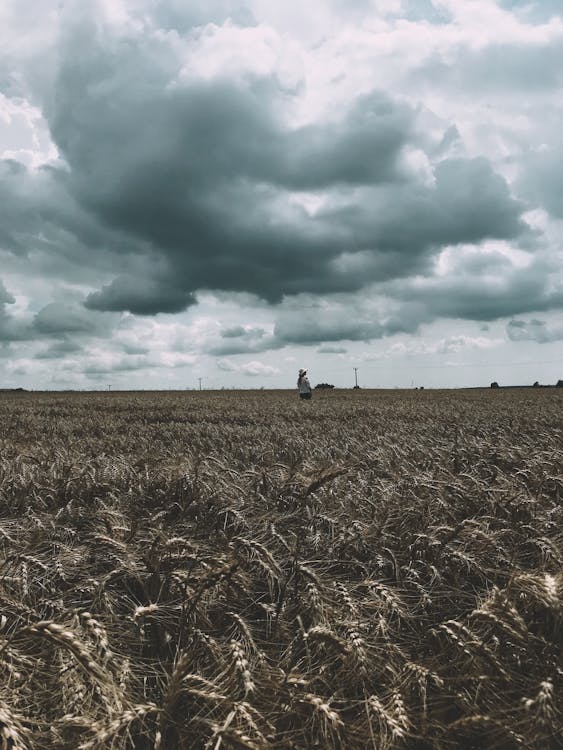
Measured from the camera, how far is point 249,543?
227 centimetres

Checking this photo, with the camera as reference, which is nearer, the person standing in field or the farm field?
the farm field

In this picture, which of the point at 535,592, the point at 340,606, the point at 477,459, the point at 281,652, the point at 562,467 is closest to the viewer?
the point at 535,592

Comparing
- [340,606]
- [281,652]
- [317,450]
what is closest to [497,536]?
[340,606]

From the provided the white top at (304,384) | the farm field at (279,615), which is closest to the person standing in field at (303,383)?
the white top at (304,384)

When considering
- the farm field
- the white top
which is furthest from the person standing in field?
the farm field

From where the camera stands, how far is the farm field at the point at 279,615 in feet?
5.48

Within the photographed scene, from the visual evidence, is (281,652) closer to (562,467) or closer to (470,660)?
(470,660)

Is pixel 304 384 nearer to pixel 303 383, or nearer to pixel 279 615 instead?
pixel 303 383

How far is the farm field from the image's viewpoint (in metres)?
1.67

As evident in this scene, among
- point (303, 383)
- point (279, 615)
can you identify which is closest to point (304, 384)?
point (303, 383)

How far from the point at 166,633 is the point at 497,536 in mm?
1871

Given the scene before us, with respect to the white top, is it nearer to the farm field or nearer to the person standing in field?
the person standing in field

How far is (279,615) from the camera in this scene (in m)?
2.24

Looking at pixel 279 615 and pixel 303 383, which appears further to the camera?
pixel 303 383
